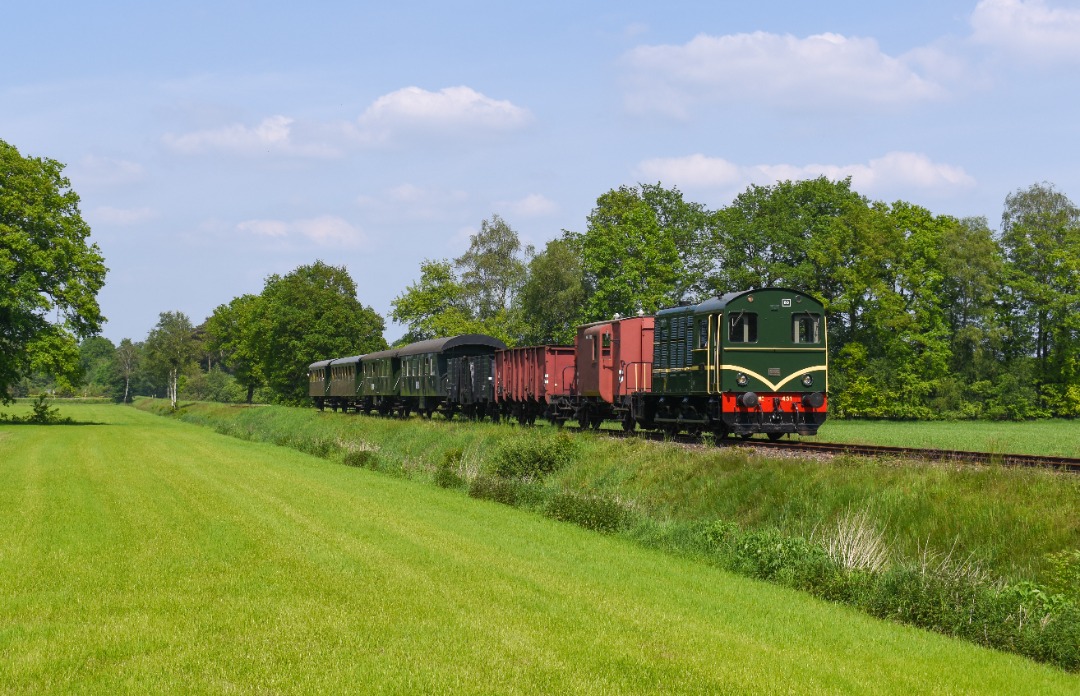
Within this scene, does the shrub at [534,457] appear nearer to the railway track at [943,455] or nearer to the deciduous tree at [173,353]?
the railway track at [943,455]

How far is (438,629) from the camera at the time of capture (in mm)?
10188

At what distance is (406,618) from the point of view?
10.7 m

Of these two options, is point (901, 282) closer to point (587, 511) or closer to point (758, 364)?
point (758, 364)

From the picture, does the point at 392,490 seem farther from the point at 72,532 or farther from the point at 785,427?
the point at 785,427

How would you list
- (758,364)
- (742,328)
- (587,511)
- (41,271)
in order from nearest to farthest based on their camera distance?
(587,511), (758,364), (742,328), (41,271)

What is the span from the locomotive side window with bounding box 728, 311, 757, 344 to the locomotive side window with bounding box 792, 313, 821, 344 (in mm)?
1228

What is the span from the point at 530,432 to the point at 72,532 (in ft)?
50.3

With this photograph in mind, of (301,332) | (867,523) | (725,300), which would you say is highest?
(301,332)

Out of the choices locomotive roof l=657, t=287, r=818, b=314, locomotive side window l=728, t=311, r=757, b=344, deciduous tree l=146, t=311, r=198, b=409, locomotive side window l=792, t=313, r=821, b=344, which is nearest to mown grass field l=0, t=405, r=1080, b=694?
locomotive side window l=728, t=311, r=757, b=344

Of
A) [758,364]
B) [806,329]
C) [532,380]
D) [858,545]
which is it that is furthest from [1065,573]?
[532,380]

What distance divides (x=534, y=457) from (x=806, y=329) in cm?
791

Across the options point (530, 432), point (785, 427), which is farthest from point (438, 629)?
point (530, 432)

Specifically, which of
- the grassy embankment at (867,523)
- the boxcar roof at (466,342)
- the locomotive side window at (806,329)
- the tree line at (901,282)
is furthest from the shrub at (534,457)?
the tree line at (901,282)

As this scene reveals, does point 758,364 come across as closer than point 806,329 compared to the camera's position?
Yes
